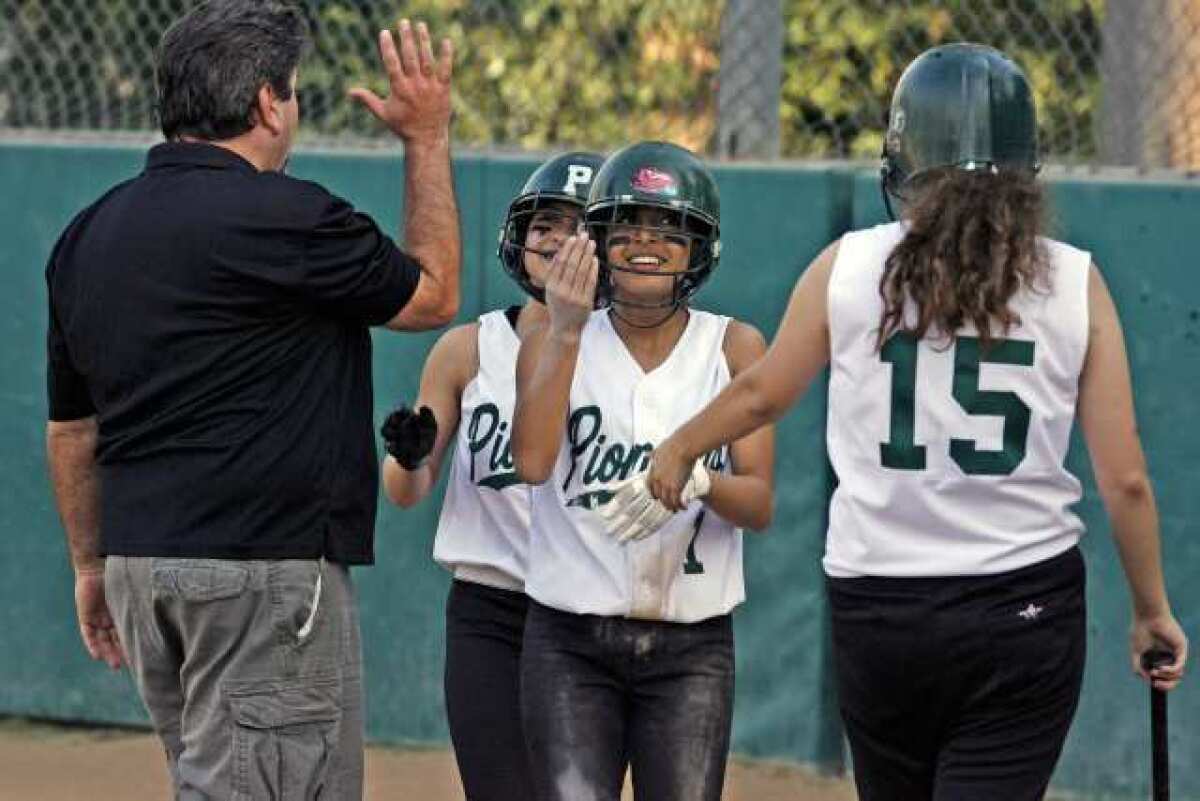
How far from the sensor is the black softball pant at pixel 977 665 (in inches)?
148

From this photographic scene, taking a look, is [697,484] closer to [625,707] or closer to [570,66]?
[625,707]

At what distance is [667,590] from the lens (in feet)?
14.4

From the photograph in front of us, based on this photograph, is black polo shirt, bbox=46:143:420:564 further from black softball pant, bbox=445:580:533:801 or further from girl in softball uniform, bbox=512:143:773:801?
black softball pant, bbox=445:580:533:801

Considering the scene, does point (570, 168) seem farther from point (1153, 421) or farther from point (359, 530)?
point (1153, 421)

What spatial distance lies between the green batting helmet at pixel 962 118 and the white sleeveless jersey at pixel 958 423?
0.51 feet

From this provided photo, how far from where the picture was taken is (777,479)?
22.0 ft

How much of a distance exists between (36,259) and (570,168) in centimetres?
305

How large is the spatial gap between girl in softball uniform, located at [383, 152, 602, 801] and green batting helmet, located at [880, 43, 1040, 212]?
1.14 m

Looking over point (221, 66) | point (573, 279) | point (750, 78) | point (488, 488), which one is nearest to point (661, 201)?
point (573, 279)

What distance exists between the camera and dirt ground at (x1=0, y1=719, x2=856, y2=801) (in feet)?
21.9

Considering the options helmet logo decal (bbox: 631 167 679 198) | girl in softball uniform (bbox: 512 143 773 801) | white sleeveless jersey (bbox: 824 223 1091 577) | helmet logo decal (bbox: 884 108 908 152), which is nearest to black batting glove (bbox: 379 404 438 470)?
girl in softball uniform (bbox: 512 143 773 801)

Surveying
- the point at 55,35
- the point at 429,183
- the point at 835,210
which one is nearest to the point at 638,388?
the point at 429,183

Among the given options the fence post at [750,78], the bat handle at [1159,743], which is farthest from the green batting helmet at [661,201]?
the fence post at [750,78]

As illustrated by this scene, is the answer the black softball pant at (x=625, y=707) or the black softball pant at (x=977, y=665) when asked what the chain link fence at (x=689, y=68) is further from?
the black softball pant at (x=977, y=665)
